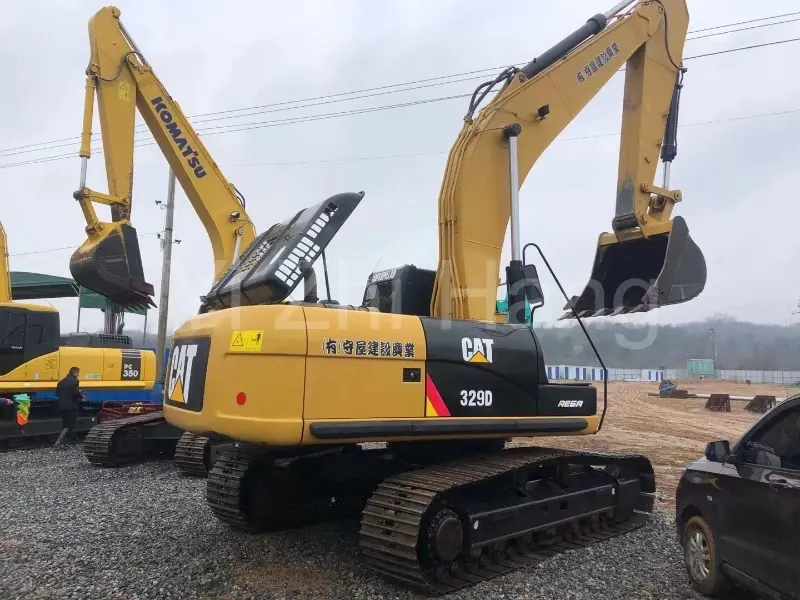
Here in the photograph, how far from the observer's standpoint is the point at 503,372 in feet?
18.1

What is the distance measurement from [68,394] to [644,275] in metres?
10.5

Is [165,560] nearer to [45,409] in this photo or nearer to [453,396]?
[453,396]

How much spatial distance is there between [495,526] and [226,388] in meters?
2.33

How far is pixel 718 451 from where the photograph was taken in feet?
15.5

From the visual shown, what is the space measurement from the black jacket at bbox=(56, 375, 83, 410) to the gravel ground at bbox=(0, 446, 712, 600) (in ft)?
17.8

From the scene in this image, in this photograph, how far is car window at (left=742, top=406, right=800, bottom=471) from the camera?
423 cm

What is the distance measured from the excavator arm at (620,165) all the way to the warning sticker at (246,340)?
79.0 inches

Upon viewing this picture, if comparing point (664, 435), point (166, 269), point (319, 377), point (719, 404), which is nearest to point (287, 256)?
point (319, 377)

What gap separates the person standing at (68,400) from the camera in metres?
12.6

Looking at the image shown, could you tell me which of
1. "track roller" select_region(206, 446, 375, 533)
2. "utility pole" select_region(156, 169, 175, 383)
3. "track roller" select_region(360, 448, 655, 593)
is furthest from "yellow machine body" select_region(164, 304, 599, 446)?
"utility pole" select_region(156, 169, 175, 383)

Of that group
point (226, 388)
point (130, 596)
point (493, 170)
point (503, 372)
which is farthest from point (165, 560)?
point (493, 170)

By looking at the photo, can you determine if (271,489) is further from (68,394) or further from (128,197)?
(68,394)

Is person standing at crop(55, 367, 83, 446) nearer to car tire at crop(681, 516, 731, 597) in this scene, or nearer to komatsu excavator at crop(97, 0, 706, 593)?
komatsu excavator at crop(97, 0, 706, 593)

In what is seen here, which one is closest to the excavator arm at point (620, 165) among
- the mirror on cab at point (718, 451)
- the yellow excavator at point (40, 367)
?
the mirror on cab at point (718, 451)
